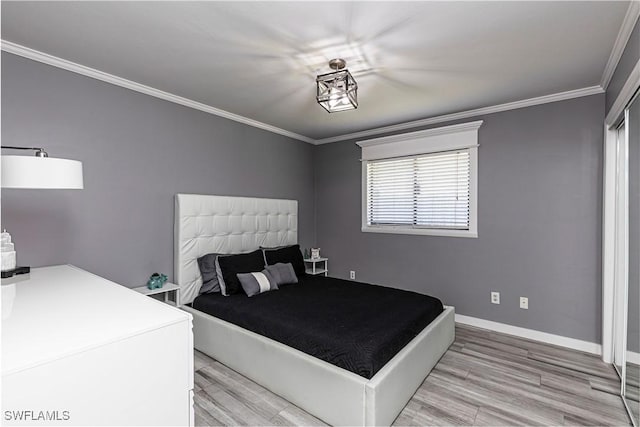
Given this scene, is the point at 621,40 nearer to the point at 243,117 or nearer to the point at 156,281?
the point at 243,117

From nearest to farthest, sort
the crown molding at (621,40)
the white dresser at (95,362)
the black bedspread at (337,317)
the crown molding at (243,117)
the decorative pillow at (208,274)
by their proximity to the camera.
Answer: the white dresser at (95,362), the crown molding at (621,40), the black bedspread at (337,317), the crown molding at (243,117), the decorative pillow at (208,274)

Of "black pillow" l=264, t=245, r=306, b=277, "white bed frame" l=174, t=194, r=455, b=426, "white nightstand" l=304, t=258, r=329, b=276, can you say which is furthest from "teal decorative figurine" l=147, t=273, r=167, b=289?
"white nightstand" l=304, t=258, r=329, b=276

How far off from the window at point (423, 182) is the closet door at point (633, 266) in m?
1.40

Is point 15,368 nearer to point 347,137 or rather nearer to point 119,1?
point 119,1

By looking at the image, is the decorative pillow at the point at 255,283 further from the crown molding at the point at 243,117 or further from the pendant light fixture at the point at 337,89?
the crown molding at the point at 243,117

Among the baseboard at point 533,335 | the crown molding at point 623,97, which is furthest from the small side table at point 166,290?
the crown molding at point 623,97

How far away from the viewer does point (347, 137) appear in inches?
180

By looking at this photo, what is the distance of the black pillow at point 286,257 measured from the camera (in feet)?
11.8

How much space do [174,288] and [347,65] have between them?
8.21ft

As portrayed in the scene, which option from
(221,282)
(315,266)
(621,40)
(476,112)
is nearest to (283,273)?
(221,282)

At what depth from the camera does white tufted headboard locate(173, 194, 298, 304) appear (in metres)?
3.14

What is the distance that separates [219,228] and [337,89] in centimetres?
205

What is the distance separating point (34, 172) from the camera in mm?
Answer: 1637

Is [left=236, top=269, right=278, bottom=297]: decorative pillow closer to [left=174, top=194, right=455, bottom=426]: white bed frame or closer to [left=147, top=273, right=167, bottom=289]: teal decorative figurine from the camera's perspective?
[left=174, top=194, right=455, bottom=426]: white bed frame
